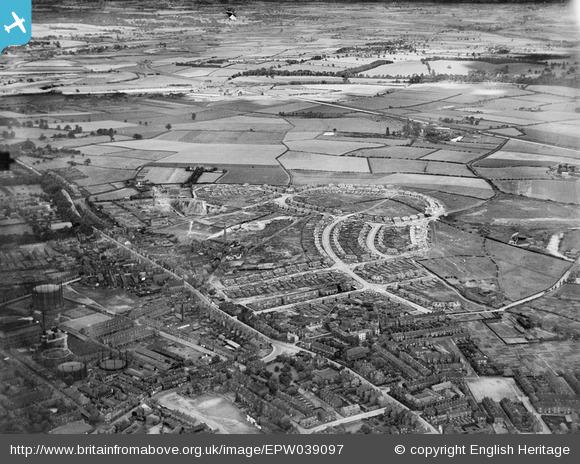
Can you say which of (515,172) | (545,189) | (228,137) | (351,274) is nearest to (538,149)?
(515,172)

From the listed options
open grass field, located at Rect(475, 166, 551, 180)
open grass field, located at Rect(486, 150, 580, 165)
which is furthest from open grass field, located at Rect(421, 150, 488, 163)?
open grass field, located at Rect(475, 166, 551, 180)

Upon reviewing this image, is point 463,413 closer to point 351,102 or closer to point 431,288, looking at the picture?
point 431,288

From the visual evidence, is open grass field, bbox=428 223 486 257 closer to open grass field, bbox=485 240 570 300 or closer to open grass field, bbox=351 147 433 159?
open grass field, bbox=485 240 570 300

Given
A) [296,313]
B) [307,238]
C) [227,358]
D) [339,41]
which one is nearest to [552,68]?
[339,41]

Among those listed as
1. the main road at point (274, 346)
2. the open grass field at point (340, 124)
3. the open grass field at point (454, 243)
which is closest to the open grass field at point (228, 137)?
the open grass field at point (340, 124)

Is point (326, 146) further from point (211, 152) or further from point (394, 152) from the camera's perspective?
point (211, 152)

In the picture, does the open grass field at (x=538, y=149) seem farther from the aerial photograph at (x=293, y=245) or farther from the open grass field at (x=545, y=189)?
the open grass field at (x=545, y=189)
